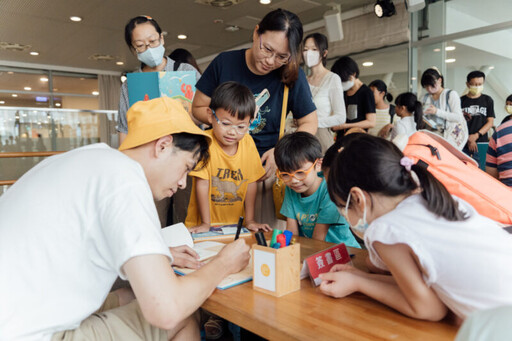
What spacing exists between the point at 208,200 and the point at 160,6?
16.9 ft

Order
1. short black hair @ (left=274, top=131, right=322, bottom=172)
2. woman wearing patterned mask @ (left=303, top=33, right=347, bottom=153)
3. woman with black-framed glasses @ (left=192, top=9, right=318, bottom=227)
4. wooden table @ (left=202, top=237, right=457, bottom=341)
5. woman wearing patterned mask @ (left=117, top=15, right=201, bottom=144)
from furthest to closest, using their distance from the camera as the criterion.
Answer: woman wearing patterned mask @ (left=303, top=33, right=347, bottom=153)
woman wearing patterned mask @ (left=117, top=15, right=201, bottom=144)
woman with black-framed glasses @ (left=192, top=9, right=318, bottom=227)
short black hair @ (left=274, top=131, right=322, bottom=172)
wooden table @ (left=202, top=237, right=457, bottom=341)

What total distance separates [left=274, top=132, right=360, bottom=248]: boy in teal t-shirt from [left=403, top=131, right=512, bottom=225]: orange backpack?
448mm

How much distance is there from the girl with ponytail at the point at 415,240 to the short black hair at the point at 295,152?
69 cm

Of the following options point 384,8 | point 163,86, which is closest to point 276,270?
point 163,86

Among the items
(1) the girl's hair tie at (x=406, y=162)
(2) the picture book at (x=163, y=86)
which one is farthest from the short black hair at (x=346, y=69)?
(1) the girl's hair tie at (x=406, y=162)

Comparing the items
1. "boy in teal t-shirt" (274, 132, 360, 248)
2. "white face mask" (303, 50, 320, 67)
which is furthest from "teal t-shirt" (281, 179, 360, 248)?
"white face mask" (303, 50, 320, 67)

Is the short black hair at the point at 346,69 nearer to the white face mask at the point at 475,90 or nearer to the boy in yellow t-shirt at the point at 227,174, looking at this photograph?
the boy in yellow t-shirt at the point at 227,174

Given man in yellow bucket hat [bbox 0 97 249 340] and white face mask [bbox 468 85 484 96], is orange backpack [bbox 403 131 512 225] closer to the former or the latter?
man in yellow bucket hat [bbox 0 97 249 340]

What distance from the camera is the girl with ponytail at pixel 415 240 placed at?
81 cm

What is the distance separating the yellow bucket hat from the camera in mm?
1060

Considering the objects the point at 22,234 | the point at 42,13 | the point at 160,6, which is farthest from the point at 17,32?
the point at 22,234

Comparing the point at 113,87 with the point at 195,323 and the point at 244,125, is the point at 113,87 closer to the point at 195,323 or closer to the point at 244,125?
the point at 244,125

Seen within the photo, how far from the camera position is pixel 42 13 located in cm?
639

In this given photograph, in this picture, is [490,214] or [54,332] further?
[490,214]
